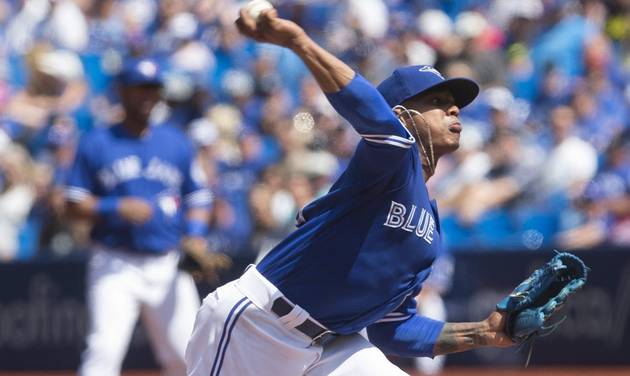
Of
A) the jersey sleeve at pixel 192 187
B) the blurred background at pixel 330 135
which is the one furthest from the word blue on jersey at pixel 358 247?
the blurred background at pixel 330 135

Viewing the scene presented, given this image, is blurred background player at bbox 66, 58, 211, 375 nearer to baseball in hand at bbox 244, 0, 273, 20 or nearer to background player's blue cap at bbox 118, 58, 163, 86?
background player's blue cap at bbox 118, 58, 163, 86

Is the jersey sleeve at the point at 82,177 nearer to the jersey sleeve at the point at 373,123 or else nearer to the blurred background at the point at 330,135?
Answer: the blurred background at the point at 330,135

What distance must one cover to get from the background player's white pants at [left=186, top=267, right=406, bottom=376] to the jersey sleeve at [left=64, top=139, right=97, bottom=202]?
10.9 ft

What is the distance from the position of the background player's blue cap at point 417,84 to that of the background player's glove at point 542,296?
753 mm

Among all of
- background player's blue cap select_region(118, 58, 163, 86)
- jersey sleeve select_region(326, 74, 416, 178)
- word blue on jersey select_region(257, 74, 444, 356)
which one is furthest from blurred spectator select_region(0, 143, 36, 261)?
jersey sleeve select_region(326, 74, 416, 178)

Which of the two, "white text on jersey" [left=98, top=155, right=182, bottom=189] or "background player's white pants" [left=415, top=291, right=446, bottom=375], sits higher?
"white text on jersey" [left=98, top=155, right=182, bottom=189]

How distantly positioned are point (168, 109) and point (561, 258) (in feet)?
29.9

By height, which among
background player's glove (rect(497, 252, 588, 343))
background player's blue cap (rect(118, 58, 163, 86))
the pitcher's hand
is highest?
the pitcher's hand

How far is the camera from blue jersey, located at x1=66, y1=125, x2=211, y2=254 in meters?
7.91

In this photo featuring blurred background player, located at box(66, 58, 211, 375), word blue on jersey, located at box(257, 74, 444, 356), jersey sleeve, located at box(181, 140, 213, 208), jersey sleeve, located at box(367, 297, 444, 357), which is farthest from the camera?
jersey sleeve, located at box(181, 140, 213, 208)

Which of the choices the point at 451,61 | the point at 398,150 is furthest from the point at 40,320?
the point at 398,150

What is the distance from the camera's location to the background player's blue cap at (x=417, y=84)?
15.9 ft

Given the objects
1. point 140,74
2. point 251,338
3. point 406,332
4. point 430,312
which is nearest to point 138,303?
point 140,74

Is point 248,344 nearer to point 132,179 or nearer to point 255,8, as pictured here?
point 255,8
